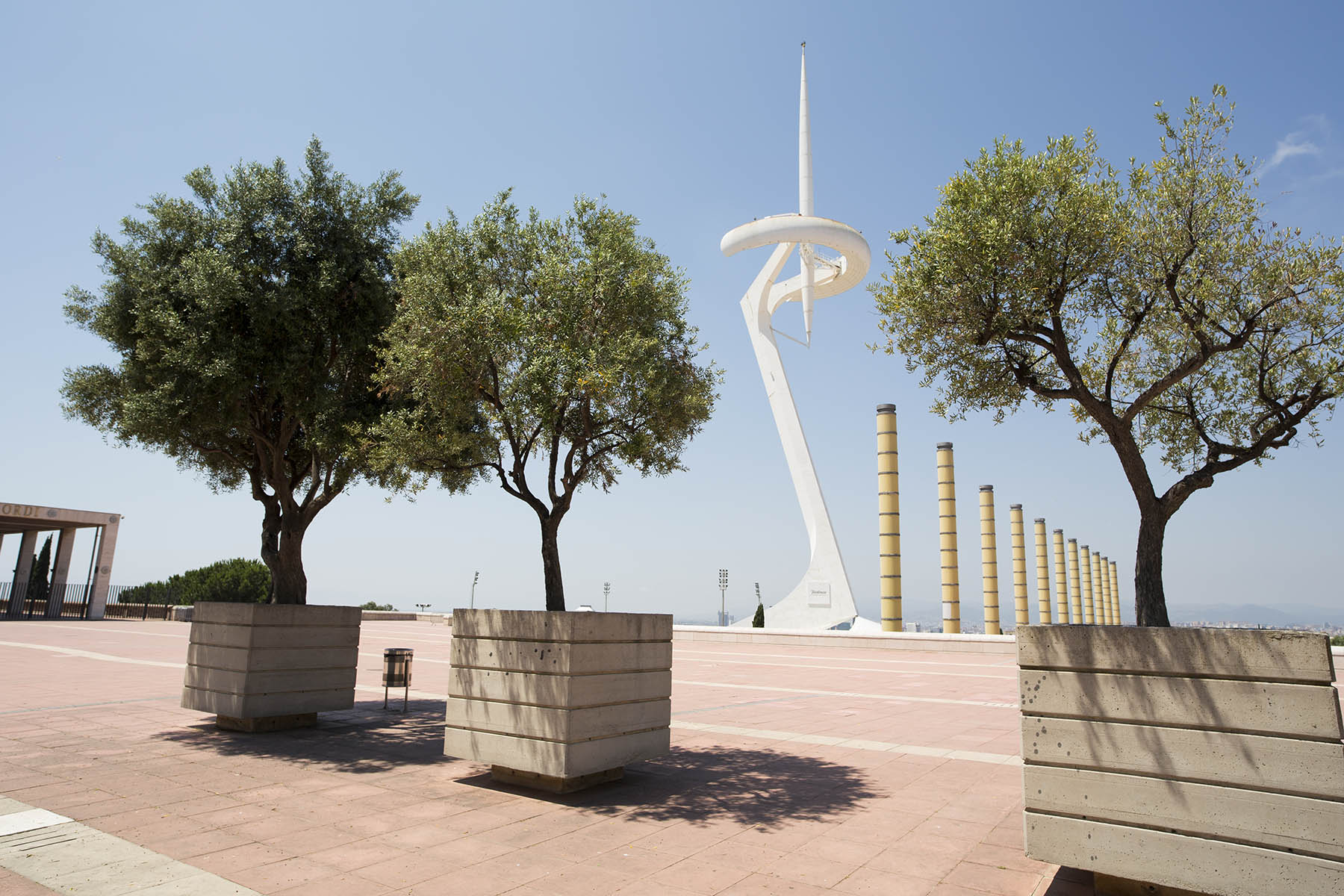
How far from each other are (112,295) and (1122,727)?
39.7 feet

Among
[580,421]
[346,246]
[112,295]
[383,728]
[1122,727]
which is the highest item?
[346,246]

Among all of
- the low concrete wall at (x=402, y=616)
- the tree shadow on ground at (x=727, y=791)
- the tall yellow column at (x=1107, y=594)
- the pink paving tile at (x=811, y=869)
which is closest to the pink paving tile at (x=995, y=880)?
the pink paving tile at (x=811, y=869)

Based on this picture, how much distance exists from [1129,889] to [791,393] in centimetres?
3408

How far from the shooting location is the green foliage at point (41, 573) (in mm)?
→ 39719

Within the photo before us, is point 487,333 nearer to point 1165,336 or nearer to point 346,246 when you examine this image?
point 346,246

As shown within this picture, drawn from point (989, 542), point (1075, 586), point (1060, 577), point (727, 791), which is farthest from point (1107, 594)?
point (727, 791)

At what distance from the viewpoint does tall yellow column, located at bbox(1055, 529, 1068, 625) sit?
63.1 meters

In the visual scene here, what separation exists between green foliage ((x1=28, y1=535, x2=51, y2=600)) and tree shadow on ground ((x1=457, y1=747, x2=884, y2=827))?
4470 centimetres

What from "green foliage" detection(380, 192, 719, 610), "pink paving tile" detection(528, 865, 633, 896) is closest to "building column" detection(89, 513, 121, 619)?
"green foliage" detection(380, 192, 719, 610)

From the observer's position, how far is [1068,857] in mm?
4527

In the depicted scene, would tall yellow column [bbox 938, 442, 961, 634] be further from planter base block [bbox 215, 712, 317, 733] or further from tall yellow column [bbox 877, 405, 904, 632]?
planter base block [bbox 215, 712, 317, 733]

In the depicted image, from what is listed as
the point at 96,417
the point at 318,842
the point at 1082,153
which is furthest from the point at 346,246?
the point at 1082,153

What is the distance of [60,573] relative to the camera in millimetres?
37281

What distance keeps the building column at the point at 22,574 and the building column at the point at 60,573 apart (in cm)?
105
